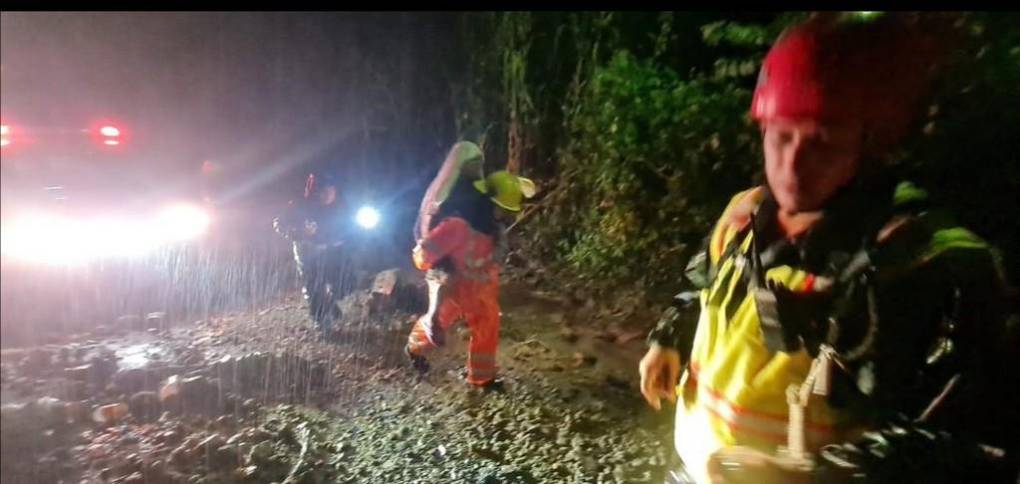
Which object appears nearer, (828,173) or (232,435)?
(828,173)

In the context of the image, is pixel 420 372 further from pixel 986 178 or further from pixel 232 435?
pixel 986 178

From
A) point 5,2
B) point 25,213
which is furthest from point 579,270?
point 25,213

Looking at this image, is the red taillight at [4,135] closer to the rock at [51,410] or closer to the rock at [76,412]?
the rock at [51,410]

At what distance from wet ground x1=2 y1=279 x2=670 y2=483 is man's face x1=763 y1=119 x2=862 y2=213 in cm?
182

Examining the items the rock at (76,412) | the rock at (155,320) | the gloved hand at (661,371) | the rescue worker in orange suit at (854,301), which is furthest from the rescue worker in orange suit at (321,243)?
the rescue worker in orange suit at (854,301)

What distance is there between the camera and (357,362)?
167 inches

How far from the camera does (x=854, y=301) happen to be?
1540 millimetres

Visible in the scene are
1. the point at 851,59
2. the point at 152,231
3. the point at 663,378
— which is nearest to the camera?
the point at 851,59

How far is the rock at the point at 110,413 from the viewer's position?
3430 mm

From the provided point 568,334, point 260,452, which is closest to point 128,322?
point 260,452

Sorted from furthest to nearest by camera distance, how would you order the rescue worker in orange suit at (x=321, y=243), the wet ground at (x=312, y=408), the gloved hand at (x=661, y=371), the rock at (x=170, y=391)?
1. the rescue worker in orange suit at (x=321, y=243)
2. the rock at (x=170, y=391)
3. the wet ground at (x=312, y=408)
4. the gloved hand at (x=661, y=371)

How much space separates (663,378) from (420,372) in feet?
7.12

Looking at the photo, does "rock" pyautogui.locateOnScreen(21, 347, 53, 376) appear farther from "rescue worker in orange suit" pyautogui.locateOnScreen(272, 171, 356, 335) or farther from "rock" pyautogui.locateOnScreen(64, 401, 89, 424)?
"rescue worker in orange suit" pyautogui.locateOnScreen(272, 171, 356, 335)

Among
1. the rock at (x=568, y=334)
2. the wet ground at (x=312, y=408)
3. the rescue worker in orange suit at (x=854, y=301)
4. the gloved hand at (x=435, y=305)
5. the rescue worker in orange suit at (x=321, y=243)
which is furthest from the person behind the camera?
the rock at (x=568, y=334)
